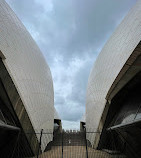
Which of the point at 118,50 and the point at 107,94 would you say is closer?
the point at 107,94

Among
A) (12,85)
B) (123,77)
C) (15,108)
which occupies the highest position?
(123,77)

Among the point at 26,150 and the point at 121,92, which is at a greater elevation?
the point at 121,92

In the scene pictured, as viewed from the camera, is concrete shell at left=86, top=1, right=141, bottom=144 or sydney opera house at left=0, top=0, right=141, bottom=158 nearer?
sydney opera house at left=0, top=0, right=141, bottom=158

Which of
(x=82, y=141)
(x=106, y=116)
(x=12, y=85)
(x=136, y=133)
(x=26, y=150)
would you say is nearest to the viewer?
(x=12, y=85)

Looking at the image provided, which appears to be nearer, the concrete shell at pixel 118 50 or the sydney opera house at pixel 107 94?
the sydney opera house at pixel 107 94

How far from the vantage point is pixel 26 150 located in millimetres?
6883

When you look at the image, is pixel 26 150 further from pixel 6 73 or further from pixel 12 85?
pixel 6 73

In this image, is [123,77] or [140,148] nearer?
[123,77]

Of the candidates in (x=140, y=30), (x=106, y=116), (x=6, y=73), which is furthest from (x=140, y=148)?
(x=6, y=73)

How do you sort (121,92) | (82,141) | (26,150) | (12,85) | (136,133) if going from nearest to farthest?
(12,85)
(136,133)
(121,92)
(26,150)
(82,141)

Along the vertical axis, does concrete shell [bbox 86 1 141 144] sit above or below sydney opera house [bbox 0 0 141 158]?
above

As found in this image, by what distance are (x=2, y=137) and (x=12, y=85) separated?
2.70 m

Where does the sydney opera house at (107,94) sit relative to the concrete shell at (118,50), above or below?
below

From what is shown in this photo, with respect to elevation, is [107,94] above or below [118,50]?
below
